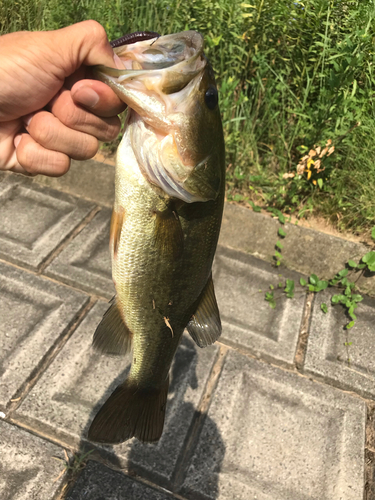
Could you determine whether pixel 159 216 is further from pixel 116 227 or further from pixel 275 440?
pixel 275 440

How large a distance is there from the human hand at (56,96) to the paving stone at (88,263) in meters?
1.31

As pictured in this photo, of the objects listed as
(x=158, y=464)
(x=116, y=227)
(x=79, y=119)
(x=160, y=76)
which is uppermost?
(x=160, y=76)

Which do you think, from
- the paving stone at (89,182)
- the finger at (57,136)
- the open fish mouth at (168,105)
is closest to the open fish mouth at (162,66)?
the open fish mouth at (168,105)

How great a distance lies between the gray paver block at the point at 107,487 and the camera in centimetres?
199

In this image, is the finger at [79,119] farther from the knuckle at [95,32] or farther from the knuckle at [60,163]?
the knuckle at [95,32]

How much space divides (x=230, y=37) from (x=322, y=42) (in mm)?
850

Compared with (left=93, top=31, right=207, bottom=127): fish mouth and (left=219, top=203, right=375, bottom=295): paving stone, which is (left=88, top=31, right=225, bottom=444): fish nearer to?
(left=93, top=31, right=207, bottom=127): fish mouth

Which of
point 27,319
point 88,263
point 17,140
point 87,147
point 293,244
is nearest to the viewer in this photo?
point 87,147

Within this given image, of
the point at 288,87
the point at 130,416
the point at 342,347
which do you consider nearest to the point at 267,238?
the point at 342,347

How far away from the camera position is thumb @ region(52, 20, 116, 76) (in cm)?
132

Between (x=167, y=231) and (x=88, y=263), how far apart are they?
1971 mm

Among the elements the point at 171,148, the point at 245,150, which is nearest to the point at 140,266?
the point at 171,148

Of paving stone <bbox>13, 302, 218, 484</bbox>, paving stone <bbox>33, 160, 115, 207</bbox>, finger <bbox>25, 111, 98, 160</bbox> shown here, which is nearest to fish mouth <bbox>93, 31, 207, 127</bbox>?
finger <bbox>25, 111, 98, 160</bbox>

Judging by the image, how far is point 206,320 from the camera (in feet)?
5.07
